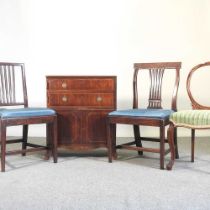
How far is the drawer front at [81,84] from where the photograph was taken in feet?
11.7

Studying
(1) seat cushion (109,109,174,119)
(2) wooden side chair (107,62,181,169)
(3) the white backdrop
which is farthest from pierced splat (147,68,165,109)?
(3) the white backdrop

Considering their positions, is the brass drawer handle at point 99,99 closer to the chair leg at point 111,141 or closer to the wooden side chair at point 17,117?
the chair leg at point 111,141

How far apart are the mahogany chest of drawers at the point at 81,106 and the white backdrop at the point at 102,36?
4.16 feet

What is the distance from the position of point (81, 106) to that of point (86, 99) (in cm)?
9

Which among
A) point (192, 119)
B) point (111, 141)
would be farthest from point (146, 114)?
Answer: point (111, 141)

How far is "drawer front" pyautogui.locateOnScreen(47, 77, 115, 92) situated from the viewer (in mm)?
3576

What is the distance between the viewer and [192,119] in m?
2.97

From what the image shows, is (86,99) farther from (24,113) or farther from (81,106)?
(24,113)

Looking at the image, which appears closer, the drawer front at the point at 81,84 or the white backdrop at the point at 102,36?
the drawer front at the point at 81,84

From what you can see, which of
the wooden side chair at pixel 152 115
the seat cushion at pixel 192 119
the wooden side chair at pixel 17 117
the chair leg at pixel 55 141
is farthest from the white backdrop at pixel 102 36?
the seat cushion at pixel 192 119

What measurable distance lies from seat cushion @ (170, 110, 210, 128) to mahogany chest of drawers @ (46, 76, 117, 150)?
29.9 inches

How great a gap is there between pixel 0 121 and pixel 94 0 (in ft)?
7.91

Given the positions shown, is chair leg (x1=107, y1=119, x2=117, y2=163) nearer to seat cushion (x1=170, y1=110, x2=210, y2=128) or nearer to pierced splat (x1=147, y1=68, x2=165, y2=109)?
pierced splat (x1=147, y1=68, x2=165, y2=109)

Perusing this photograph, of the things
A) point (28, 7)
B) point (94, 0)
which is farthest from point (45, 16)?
point (94, 0)
